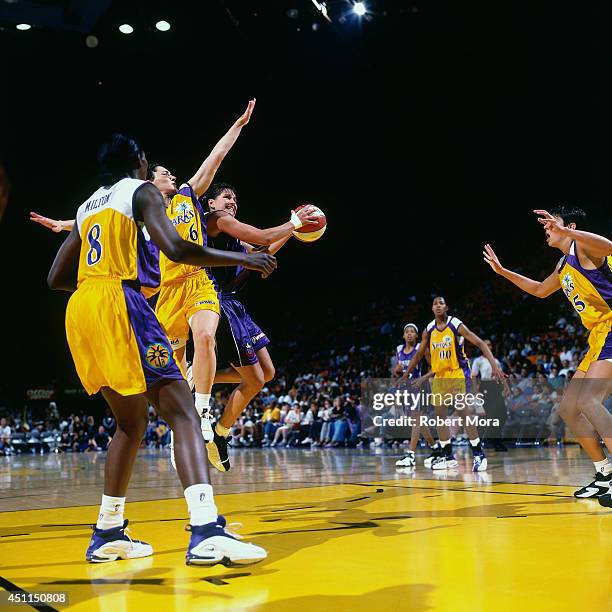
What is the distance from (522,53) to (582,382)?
13.4 m

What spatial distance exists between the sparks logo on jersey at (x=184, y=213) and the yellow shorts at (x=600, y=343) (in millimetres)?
2926

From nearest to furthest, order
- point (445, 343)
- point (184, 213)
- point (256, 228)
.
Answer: point (256, 228)
point (184, 213)
point (445, 343)

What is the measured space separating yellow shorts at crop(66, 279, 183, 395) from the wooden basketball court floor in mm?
782

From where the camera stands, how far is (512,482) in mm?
6527

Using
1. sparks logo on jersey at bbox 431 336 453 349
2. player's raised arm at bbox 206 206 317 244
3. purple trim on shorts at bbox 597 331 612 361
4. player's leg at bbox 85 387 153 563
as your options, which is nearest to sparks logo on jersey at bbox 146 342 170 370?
player's leg at bbox 85 387 153 563

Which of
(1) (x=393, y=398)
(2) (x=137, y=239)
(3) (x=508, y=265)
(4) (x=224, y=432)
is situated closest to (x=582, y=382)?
(4) (x=224, y=432)

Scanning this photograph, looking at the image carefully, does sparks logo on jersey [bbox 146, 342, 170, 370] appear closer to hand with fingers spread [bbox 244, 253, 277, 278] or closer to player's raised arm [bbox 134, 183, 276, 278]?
player's raised arm [bbox 134, 183, 276, 278]

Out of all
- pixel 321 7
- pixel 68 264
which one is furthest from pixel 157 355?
pixel 321 7

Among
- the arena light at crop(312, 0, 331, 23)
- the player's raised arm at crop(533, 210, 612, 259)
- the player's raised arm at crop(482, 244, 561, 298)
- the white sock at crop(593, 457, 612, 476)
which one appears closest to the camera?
the player's raised arm at crop(533, 210, 612, 259)

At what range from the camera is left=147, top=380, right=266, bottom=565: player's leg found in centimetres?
283

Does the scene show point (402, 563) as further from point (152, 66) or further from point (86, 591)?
point (152, 66)

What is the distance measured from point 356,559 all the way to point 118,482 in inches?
44.8

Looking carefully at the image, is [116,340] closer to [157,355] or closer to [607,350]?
[157,355]

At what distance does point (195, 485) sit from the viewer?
115 inches
